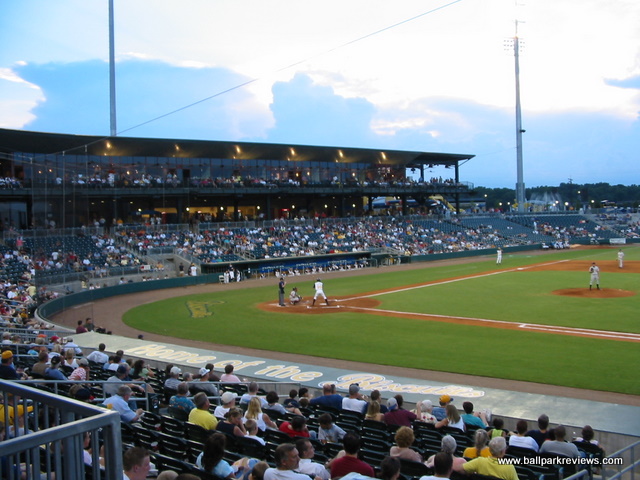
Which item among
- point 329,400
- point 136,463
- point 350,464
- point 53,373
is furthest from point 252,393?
point 136,463

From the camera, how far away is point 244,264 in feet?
153

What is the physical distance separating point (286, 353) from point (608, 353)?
418 inches

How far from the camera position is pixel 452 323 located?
23.8 meters

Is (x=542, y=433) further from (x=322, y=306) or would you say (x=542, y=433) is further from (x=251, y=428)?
(x=322, y=306)

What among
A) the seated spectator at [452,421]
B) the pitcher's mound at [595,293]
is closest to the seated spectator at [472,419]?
the seated spectator at [452,421]

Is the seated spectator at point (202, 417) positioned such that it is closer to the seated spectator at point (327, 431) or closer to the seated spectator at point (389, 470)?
the seated spectator at point (327, 431)

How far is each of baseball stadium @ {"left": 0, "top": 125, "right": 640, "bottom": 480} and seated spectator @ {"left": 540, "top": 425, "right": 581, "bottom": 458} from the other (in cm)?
40

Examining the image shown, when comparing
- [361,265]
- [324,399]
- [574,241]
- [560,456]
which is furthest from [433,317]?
[574,241]

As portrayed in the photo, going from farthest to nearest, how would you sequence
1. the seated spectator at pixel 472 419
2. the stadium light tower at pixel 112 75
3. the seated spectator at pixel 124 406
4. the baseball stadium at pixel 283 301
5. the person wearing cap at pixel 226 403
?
the stadium light tower at pixel 112 75, the seated spectator at pixel 472 419, the person wearing cap at pixel 226 403, the baseball stadium at pixel 283 301, the seated spectator at pixel 124 406

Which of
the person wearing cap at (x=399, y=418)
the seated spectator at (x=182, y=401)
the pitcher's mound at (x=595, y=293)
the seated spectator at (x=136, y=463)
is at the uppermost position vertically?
the seated spectator at (x=136, y=463)

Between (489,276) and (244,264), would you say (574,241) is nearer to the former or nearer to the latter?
(489,276)

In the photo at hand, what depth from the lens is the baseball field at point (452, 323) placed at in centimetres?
1709

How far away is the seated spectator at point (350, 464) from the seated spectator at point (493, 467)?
3.79 feet

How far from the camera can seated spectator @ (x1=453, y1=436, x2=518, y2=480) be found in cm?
611
